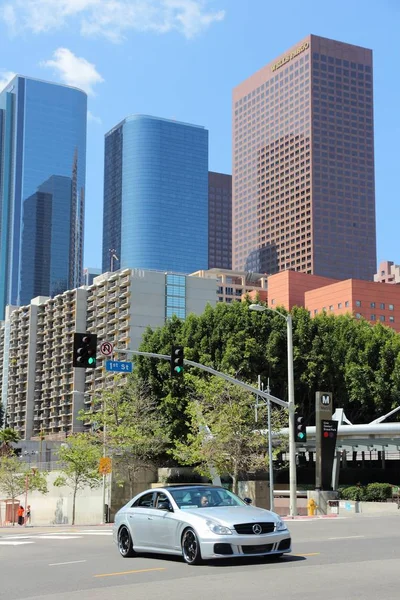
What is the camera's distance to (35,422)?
541ft

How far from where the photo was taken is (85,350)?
28.0 m

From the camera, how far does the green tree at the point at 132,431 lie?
62531 mm

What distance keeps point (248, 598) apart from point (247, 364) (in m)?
53.3

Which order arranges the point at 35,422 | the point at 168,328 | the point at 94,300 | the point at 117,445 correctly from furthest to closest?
the point at 35,422
the point at 94,300
the point at 168,328
the point at 117,445

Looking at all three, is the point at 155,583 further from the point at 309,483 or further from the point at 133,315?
the point at 133,315

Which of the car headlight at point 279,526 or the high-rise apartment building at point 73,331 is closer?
the car headlight at point 279,526

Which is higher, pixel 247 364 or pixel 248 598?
pixel 247 364

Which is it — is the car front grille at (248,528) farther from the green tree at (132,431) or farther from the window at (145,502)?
the green tree at (132,431)

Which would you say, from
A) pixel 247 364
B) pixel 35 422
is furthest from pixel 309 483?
pixel 35 422

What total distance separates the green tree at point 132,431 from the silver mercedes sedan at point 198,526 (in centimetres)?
4633

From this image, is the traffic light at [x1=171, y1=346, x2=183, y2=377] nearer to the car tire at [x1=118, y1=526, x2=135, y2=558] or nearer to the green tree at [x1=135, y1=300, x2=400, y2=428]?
the car tire at [x1=118, y1=526, x2=135, y2=558]

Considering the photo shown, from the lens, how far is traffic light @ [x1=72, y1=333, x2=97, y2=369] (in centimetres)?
2774

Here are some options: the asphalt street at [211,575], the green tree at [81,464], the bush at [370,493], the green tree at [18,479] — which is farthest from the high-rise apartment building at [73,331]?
the asphalt street at [211,575]

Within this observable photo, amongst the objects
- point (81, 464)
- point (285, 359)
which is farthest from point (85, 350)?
point (285, 359)
